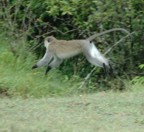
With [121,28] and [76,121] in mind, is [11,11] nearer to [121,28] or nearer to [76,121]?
[121,28]

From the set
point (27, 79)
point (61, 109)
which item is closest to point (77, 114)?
point (61, 109)

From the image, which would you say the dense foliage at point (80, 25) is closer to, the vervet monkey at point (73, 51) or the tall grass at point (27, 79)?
the tall grass at point (27, 79)

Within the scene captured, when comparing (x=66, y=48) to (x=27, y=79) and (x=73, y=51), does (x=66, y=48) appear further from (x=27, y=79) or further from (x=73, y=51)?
(x=27, y=79)

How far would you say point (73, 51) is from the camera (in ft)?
34.8

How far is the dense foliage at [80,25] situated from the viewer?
1107 cm

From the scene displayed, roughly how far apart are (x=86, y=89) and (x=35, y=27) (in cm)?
295

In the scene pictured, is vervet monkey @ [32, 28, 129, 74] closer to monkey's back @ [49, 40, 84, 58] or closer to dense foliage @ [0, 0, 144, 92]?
monkey's back @ [49, 40, 84, 58]

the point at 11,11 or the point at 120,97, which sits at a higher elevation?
the point at 11,11

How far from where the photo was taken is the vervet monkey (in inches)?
412

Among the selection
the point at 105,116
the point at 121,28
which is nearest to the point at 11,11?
the point at 121,28

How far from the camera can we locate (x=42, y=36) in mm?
12273

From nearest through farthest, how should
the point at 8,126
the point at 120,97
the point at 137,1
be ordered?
the point at 8,126 → the point at 120,97 → the point at 137,1

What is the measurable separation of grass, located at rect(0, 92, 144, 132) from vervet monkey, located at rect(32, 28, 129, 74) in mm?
2387

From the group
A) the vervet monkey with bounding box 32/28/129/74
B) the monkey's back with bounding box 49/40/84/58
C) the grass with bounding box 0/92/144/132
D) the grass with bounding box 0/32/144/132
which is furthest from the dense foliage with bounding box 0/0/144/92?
the grass with bounding box 0/92/144/132
